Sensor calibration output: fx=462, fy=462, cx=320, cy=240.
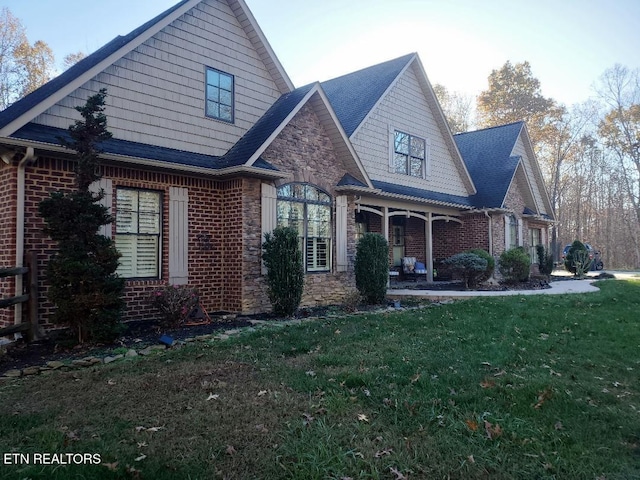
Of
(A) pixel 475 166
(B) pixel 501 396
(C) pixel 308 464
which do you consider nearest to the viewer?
(C) pixel 308 464

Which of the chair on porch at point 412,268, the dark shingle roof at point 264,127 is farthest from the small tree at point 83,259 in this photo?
the chair on porch at point 412,268

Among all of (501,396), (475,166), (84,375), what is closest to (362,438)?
(501,396)

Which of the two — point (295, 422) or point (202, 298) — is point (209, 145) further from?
point (295, 422)

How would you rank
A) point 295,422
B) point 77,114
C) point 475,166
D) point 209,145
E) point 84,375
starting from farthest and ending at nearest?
point 475,166
point 209,145
point 77,114
point 84,375
point 295,422

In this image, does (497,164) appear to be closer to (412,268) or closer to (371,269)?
(412,268)

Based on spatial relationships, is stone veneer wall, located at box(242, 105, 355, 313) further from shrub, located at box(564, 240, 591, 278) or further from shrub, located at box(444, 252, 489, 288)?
shrub, located at box(564, 240, 591, 278)

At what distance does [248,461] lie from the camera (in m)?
3.13

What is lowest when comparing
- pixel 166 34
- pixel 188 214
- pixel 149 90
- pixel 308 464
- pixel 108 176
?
pixel 308 464

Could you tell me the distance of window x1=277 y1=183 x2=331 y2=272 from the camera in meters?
10.4

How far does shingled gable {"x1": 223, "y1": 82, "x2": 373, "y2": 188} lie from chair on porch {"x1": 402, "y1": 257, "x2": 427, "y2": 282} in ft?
20.0

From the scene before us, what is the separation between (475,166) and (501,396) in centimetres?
1751

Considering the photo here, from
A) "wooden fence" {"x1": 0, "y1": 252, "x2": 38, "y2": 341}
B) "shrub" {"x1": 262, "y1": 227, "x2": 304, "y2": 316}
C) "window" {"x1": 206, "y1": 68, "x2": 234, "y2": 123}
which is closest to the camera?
"wooden fence" {"x1": 0, "y1": 252, "x2": 38, "y2": 341}

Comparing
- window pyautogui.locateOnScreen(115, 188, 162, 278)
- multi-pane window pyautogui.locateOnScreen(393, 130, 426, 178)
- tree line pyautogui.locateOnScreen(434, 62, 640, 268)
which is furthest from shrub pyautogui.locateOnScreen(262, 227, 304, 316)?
tree line pyautogui.locateOnScreen(434, 62, 640, 268)

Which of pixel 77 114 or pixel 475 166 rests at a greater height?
pixel 475 166
